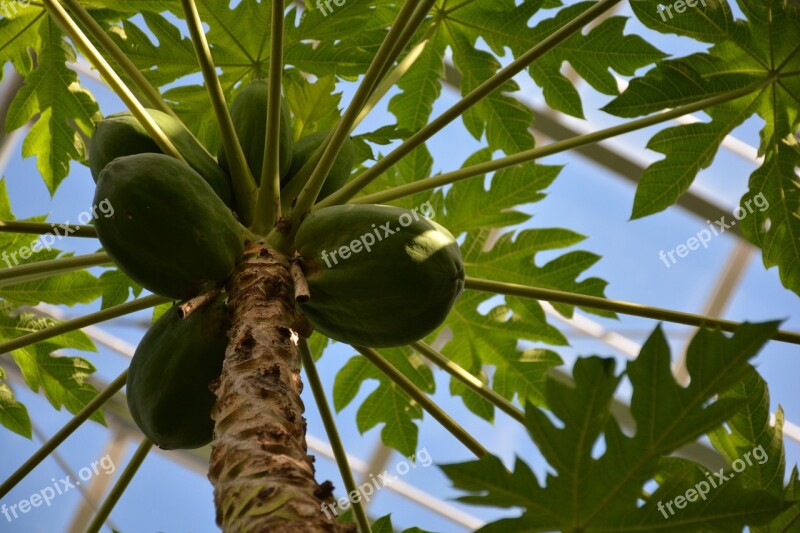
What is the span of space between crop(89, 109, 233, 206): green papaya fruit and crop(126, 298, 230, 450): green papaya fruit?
324 millimetres

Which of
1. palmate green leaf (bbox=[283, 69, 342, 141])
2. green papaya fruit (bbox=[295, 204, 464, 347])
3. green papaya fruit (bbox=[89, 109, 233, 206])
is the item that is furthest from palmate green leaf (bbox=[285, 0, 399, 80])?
green papaya fruit (bbox=[295, 204, 464, 347])

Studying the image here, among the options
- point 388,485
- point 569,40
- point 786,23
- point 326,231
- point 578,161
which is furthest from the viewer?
point 388,485

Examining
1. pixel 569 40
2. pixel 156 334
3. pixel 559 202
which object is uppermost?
pixel 559 202

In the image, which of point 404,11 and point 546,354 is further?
point 546,354

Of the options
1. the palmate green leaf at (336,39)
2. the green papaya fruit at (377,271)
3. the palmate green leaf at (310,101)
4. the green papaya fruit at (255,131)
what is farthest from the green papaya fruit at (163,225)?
the palmate green leaf at (336,39)

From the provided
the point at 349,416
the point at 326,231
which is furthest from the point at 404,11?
the point at 349,416

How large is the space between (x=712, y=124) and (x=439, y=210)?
863mm

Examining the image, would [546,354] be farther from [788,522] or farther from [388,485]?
[388,485]

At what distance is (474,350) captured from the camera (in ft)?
9.34

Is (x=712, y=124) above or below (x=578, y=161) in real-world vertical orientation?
below

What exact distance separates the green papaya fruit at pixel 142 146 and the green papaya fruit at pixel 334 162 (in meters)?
0.22

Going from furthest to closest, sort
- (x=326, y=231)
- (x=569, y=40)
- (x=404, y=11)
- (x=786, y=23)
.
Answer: (x=569, y=40) < (x=786, y=23) < (x=404, y=11) < (x=326, y=231)

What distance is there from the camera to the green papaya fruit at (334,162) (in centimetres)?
210

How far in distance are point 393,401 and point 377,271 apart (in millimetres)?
1243
